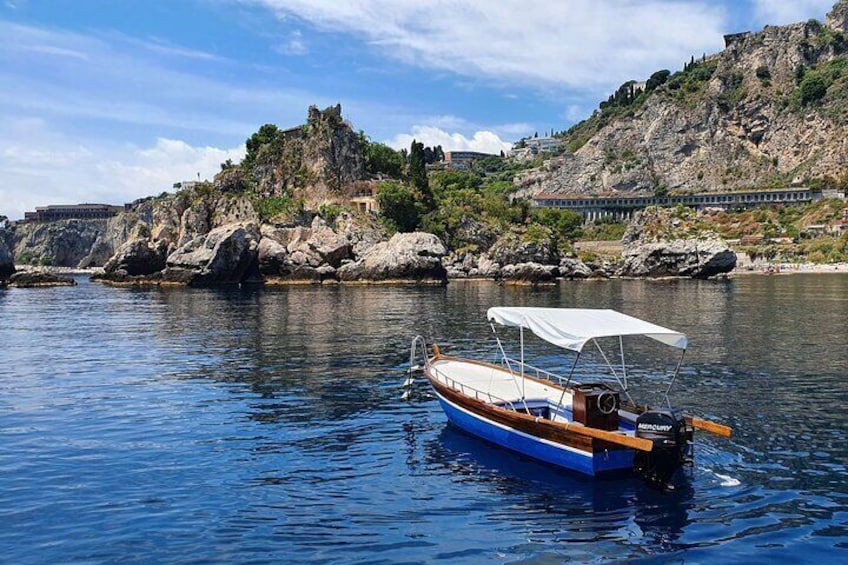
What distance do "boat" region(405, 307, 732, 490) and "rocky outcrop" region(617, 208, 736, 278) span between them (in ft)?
371

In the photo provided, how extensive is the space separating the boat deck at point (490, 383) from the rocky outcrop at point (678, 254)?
11063 centimetres

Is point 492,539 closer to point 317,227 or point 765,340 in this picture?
point 765,340

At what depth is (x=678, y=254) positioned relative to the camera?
13175 centimetres

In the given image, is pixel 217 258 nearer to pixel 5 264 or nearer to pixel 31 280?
pixel 31 280

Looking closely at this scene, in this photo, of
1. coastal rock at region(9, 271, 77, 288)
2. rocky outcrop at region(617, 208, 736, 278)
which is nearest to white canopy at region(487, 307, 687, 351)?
rocky outcrop at region(617, 208, 736, 278)

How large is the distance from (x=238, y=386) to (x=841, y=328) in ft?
144

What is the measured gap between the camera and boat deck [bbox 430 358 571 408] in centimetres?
2447

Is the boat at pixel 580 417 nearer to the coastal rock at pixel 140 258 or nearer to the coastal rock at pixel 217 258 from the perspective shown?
the coastal rock at pixel 217 258

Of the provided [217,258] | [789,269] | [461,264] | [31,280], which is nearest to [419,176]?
[461,264]

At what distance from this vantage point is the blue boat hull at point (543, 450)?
19344 mm

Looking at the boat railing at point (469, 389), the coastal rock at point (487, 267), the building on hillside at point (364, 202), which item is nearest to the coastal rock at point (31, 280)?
the building on hillside at point (364, 202)

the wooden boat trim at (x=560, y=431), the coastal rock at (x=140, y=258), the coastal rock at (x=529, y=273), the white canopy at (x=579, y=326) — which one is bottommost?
the wooden boat trim at (x=560, y=431)

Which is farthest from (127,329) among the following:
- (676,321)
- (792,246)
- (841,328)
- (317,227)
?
(792,246)

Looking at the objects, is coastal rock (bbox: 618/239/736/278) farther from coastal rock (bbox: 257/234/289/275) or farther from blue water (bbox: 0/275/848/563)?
blue water (bbox: 0/275/848/563)
